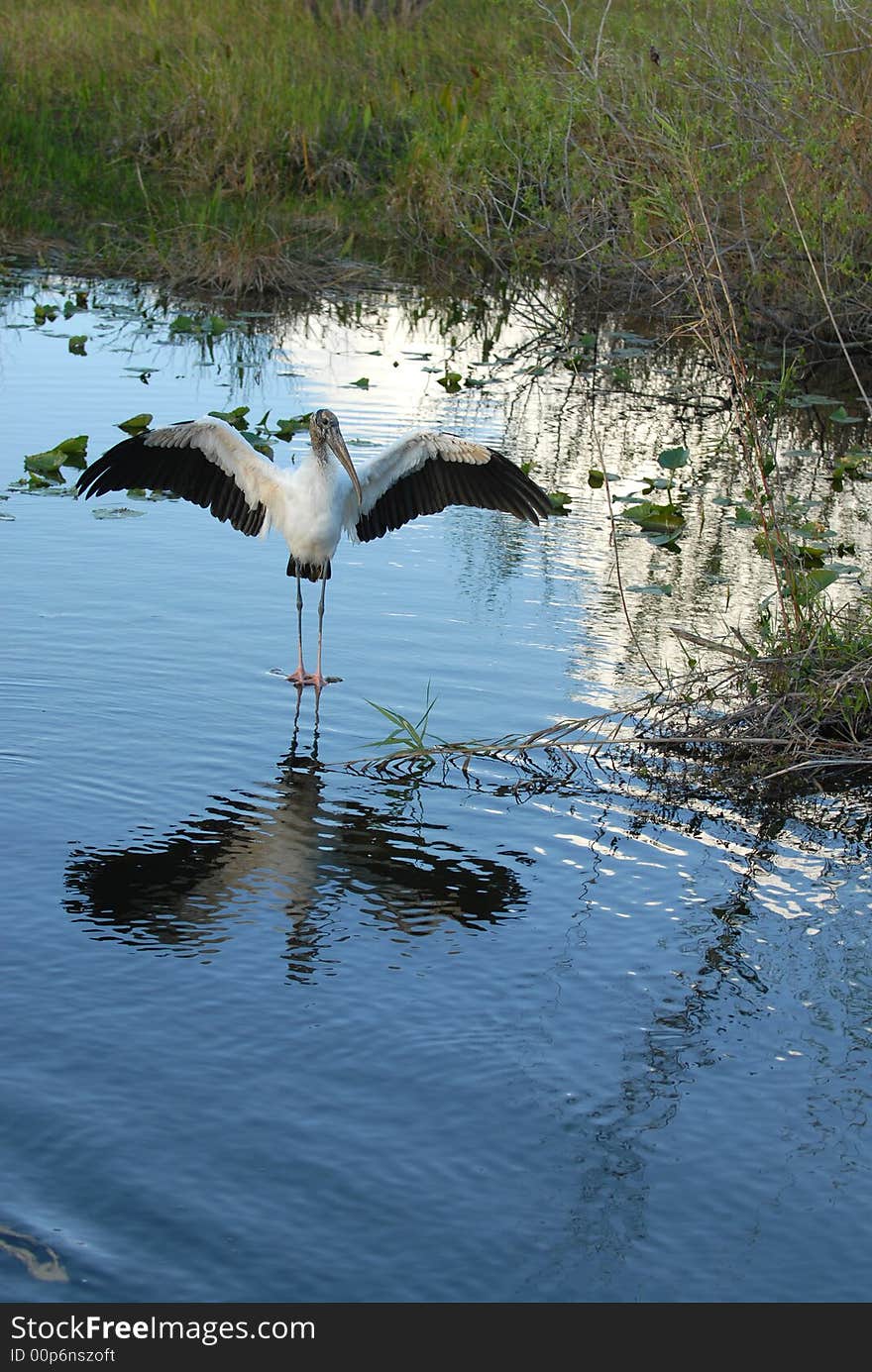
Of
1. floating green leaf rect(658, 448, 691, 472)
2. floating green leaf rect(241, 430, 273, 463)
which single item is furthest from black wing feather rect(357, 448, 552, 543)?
floating green leaf rect(658, 448, 691, 472)

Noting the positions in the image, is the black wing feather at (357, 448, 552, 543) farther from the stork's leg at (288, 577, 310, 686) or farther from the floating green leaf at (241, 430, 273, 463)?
the floating green leaf at (241, 430, 273, 463)

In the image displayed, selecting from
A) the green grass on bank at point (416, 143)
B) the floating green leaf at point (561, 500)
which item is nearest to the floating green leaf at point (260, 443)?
the floating green leaf at point (561, 500)

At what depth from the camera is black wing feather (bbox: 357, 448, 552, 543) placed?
707 centimetres

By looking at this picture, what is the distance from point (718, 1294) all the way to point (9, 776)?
290 centimetres

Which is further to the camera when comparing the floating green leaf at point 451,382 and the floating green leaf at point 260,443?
the floating green leaf at point 451,382

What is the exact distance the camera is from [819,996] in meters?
4.42

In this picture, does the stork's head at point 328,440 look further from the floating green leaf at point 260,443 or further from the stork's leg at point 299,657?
the floating green leaf at point 260,443

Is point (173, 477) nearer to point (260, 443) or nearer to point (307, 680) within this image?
point (307, 680)

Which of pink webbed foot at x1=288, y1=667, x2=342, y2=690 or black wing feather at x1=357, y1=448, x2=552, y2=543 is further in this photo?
black wing feather at x1=357, y1=448, x2=552, y2=543

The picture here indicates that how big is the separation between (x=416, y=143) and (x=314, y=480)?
414 inches

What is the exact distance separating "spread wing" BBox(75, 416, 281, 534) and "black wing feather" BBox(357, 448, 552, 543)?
0.49 m

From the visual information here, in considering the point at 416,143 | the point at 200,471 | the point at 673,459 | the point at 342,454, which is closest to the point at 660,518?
the point at 673,459

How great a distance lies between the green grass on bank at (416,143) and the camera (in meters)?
12.0
